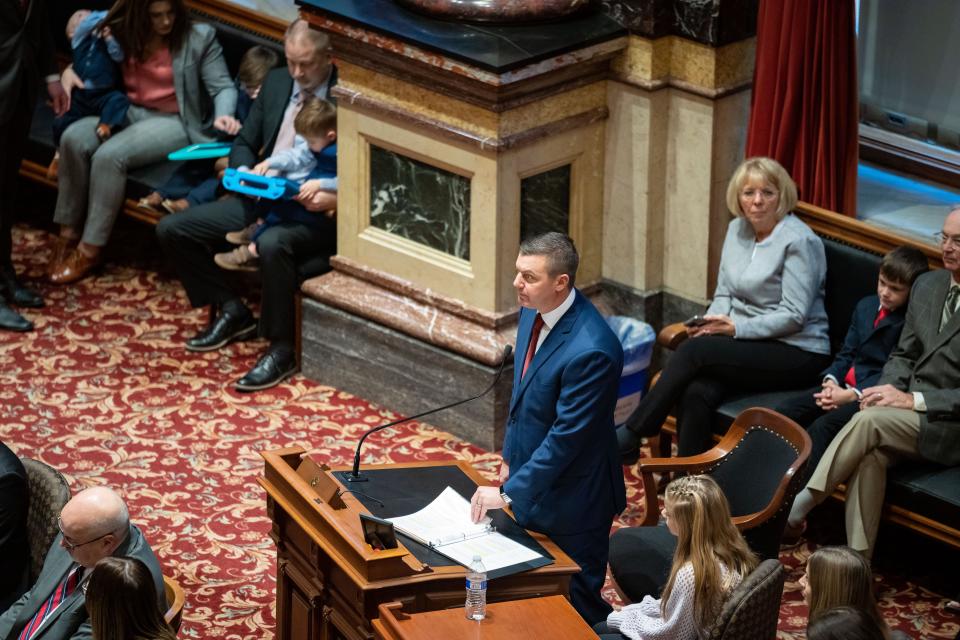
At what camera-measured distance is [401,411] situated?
7238 millimetres

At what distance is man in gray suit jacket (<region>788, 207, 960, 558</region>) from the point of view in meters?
5.73

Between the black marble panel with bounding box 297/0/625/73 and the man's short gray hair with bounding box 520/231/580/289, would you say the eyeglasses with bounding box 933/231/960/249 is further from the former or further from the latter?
the black marble panel with bounding box 297/0/625/73

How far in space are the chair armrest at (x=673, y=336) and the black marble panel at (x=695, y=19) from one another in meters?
1.16

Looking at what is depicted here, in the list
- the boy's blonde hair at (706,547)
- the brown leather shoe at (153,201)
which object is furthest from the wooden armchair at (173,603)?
the brown leather shoe at (153,201)

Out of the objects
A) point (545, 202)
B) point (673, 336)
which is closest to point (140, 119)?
point (545, 202)

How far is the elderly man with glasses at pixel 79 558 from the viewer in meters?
4.59

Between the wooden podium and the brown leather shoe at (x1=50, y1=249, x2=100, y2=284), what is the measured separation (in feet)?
12.2

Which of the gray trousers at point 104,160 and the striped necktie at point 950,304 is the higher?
the striped necktie at point 950,304

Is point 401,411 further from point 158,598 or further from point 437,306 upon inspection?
point 158,598

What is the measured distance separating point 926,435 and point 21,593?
3.08m

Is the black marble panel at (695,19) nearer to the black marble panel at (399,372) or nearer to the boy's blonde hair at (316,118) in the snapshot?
the boy's blonde hair at (316,118)

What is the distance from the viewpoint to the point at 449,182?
22.5 ft

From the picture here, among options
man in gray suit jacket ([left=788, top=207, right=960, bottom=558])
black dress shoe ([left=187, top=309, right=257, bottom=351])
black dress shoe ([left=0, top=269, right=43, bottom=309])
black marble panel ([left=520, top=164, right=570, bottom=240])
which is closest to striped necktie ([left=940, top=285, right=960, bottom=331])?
man in gray suit jacket ([left=788, top=207, right=960, bottom=558])

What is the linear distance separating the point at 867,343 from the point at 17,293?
4.28 meters
